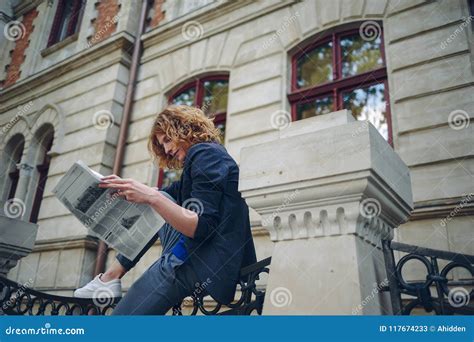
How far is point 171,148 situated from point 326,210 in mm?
1083

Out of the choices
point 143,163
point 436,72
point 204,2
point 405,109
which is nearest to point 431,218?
point 405,109

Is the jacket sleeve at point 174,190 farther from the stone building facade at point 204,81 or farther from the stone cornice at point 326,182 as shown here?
the stone building facade at point 204,81

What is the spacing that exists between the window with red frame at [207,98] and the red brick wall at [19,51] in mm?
6469

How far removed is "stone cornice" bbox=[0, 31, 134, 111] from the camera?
944 cm

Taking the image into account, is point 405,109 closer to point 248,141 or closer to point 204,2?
point 248,141

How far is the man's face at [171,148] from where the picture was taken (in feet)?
8.39

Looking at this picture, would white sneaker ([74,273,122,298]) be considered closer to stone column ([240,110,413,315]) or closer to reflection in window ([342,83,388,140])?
stone column ([240,110,413,315])
